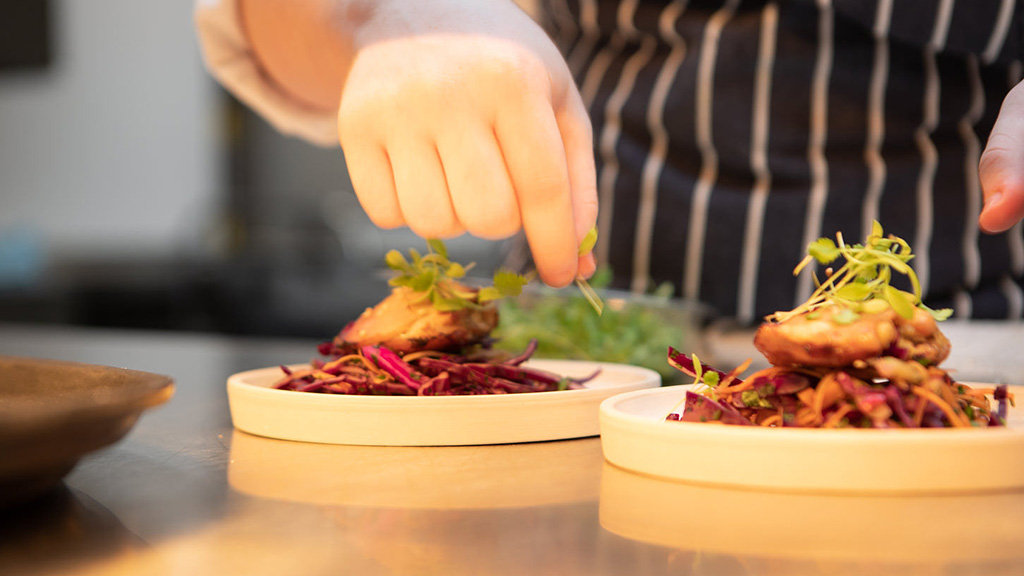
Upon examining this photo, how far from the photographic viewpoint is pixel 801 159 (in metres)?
1.69

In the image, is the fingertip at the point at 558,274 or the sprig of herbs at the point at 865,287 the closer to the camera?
the sprig of herbs at the point at 865,287

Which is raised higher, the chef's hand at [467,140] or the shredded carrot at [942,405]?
the chef's hand at [467,140]

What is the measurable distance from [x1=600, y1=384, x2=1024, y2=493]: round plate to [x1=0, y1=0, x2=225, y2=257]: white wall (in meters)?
6.12

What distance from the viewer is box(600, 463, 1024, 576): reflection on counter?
0.58 metres

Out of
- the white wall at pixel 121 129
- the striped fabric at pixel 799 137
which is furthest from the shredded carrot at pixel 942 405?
the white wall at pixel 121 129

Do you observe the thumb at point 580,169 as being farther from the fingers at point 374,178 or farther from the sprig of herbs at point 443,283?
the fingers at point 374,178

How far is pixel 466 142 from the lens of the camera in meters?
0.97

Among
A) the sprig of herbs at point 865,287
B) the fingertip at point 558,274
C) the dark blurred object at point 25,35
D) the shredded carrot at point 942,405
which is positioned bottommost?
the shredded carrot at point 942,405

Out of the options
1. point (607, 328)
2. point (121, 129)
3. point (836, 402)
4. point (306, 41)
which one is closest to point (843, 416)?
point (836, 402)

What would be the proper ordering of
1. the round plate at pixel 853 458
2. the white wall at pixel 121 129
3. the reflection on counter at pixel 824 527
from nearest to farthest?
the reflection on counter at pixel 824 527, the round plate at pixel 853 458, the white wall at pixel 121 129

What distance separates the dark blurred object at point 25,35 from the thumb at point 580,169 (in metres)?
6.42

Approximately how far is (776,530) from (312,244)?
5.31 metres

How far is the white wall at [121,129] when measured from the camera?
262 inches

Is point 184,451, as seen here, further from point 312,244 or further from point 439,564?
point 312,244
